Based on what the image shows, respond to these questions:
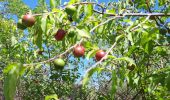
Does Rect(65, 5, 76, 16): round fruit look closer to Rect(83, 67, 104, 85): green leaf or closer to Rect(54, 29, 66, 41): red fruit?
Answer: Rect(54, 29, 66, 41): red fruit

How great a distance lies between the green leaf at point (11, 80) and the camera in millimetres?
1581

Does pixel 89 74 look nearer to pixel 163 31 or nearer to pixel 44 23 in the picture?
pixel 44 23

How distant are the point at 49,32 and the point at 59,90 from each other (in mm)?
9890

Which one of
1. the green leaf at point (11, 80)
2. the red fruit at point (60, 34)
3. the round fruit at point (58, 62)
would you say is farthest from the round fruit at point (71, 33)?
the green leaf at point (11, 80)

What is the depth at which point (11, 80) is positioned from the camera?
169 cm

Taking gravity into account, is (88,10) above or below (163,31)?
above

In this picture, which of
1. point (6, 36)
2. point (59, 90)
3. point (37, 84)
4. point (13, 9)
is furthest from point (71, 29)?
point (13, 9)

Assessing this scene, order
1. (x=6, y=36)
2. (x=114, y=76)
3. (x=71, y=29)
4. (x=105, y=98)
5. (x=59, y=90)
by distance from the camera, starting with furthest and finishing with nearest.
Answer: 1. (x=6, y=36)
2. (x=59, y=90)
3. (x=105, y=98)
4. (x=71, y=29)
5. (x=114, y=76)

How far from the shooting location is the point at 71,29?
2.56 meters

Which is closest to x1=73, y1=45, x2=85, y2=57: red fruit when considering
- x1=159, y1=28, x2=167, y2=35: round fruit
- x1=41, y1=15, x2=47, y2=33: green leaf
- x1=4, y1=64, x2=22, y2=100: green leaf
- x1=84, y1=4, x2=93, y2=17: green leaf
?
x1=41, y1=15, x2=47, y2=33: green leaf

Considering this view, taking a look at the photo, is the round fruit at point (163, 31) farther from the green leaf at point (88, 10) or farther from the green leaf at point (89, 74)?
the green leaf at point (89, 74)

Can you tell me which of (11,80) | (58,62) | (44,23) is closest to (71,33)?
(44,23)

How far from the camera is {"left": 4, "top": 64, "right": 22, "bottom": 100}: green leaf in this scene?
1581 mm

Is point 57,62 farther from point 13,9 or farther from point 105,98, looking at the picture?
point 13,9
